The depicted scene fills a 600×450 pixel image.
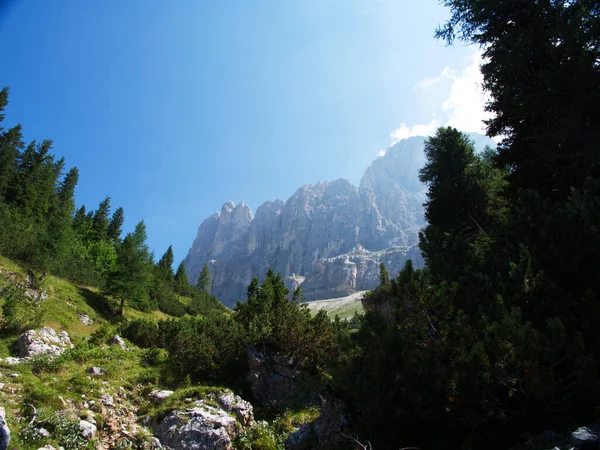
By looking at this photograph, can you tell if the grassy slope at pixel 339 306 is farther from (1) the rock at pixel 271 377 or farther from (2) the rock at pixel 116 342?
(1) the rock at pixel 271 377

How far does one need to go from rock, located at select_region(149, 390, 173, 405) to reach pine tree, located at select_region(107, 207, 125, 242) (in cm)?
6748

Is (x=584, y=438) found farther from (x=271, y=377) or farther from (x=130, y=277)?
(x=130, y=277)

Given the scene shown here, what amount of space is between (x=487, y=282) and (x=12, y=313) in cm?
1804

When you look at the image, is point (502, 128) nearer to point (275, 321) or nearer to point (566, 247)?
point (566, 247)

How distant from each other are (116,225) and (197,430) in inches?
2897

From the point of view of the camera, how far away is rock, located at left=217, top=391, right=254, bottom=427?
11391 millimetres

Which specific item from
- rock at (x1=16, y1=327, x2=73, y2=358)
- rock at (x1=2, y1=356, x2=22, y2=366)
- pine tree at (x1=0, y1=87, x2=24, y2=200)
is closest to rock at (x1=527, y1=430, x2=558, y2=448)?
rock at (x1=2, y1=356, x2=22, y2=366)

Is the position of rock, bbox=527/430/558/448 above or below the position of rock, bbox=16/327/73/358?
below

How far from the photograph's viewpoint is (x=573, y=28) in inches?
385

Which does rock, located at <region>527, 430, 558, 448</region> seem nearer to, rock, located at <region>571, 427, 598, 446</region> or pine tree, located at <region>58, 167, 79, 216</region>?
rock, located at <region>571, 427, 598, 446</region>

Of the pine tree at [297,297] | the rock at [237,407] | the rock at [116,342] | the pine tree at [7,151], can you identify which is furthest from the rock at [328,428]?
the pine tree at [7,151]

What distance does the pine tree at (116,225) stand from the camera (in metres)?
71.1

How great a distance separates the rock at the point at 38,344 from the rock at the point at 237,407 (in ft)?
22.9

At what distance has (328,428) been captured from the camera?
821cm
